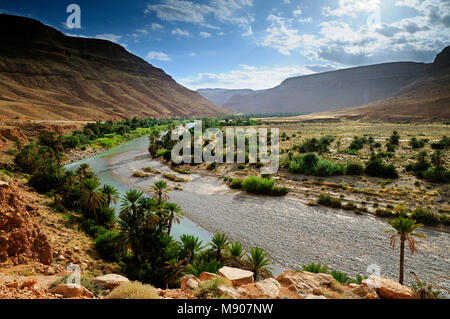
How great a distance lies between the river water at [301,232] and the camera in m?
14.4

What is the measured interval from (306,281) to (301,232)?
35.0 feet

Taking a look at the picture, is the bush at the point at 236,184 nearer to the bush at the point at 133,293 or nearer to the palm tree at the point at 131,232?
the palm tree at the point at 131,232

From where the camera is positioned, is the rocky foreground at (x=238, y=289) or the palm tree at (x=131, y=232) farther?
the palm tree at (x=131, y=232)

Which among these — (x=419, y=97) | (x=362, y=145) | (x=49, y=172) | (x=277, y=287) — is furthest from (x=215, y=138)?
(x=419, y=97)

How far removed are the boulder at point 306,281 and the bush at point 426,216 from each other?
15219mm

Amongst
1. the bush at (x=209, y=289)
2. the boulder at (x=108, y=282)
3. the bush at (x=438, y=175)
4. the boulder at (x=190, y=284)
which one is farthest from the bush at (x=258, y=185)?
the bush at (x=209, y=289)

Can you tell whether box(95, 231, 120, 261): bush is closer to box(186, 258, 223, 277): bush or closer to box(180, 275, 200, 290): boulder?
box(186, 258, 223, 277): bush

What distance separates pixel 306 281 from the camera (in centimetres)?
868

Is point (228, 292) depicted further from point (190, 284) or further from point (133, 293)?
point (133, 293)

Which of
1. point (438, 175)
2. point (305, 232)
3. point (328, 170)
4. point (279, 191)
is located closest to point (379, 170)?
point (438, 175)

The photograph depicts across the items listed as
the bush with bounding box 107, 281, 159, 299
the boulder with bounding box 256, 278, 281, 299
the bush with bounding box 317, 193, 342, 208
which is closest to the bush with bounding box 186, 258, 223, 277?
the boulder with bounding box 256, 278, 281, 299

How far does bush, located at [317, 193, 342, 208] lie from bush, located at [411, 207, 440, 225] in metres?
5.75

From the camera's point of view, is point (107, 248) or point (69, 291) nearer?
point (69, 291)
